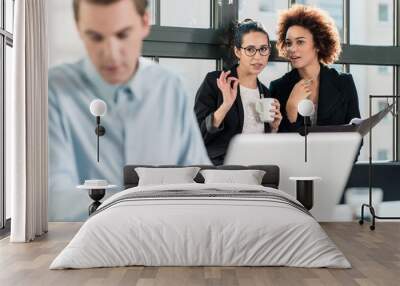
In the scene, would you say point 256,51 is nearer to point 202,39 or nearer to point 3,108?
point 202,39

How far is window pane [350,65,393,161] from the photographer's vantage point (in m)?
7.22

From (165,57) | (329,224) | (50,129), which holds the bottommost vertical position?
(329,224)

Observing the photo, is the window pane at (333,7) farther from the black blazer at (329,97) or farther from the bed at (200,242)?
the bed at (200,242)

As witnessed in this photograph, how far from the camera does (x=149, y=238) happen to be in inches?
172

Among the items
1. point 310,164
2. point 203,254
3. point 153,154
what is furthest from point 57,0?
point 203,254

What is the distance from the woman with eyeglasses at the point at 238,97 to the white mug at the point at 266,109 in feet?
0.04

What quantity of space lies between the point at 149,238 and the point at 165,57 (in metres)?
3.32

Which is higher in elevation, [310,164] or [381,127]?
[381,127]

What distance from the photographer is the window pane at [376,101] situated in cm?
722

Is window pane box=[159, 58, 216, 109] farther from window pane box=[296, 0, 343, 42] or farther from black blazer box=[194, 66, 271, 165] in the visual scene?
window pane box=[296, 0, 343, 42]

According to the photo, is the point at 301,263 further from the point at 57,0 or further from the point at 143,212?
the point at 57,0

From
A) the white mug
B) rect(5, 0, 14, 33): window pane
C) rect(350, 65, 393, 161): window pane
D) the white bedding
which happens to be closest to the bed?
the white bedding


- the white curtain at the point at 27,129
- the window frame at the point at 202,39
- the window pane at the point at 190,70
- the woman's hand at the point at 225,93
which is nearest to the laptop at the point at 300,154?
the woman's hand at the point at 225,93

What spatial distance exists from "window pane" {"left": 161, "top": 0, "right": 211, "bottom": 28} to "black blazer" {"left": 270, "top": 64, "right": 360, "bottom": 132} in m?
1.19
